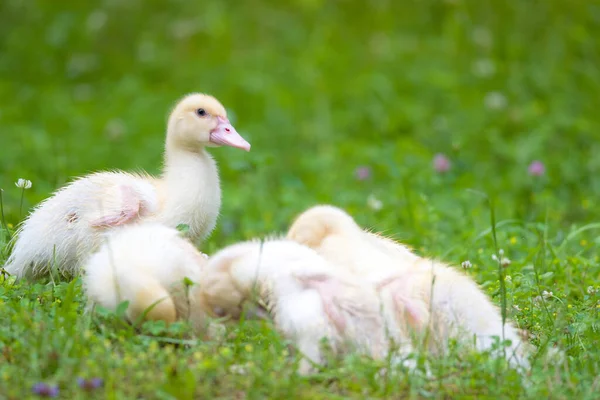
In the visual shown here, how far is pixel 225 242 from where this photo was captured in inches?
267

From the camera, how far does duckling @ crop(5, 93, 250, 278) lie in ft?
15.2

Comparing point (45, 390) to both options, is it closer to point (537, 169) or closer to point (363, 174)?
point (363, 174)

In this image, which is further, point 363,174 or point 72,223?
point 363,174

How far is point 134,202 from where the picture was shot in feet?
15.3

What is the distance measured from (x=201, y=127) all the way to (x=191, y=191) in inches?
15.8

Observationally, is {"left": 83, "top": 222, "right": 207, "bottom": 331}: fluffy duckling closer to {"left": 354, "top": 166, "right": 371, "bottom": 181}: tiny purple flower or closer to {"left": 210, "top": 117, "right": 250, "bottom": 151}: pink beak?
{"left": 210, "top": 117, "right": 250, "bottom": 151}: pink beak

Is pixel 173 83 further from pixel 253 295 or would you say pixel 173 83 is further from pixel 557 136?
pixel 253 295

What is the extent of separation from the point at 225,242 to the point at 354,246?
256 cm

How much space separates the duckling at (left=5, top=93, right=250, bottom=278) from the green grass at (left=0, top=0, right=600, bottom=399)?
25 cm

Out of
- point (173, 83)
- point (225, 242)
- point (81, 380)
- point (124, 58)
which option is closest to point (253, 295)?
point (81, 380)

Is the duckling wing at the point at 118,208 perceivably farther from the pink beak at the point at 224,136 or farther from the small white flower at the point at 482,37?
the small white flower at the point at 482,37

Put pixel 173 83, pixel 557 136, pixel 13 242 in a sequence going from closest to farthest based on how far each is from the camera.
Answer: pixel 13 242, pixel 557 136, pixel 173 83

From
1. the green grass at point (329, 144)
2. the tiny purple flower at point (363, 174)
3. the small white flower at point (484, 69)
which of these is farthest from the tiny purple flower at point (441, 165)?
the small white flower at point (484, 69)

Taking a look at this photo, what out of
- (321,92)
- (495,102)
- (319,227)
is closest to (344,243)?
(319,227)
